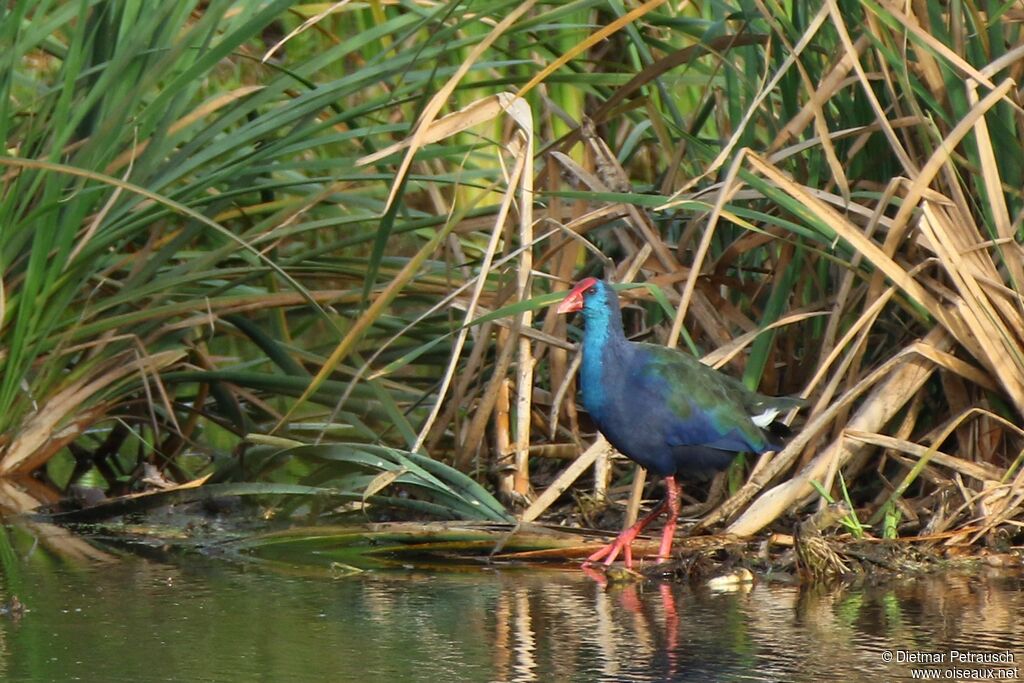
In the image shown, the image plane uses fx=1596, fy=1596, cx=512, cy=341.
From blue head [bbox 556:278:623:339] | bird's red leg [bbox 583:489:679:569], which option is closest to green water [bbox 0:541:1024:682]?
bird's red leg [bbox 583:489:679:569]

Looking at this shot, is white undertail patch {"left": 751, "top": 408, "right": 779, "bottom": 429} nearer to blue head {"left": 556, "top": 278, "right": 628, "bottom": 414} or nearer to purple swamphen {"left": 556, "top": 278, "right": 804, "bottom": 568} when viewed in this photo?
purple swamphen {"left": 556, "top": 278, "right": 804, "bottom": 568}

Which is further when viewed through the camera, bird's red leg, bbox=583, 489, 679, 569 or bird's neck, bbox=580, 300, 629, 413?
bird's neck, bbox=580, 300, 629, 413

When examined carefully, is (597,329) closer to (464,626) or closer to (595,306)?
(595,306)

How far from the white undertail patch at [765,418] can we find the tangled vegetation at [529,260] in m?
0.09

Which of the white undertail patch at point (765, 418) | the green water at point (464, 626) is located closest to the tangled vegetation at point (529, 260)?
the white undertail patch at point (765, 418)

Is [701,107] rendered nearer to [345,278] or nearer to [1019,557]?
[345,278]

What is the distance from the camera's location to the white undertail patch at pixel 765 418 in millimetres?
3920

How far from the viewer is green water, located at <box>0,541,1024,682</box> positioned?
108 inches

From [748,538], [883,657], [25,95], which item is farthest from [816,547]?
[25,95]

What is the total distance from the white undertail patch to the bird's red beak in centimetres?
51

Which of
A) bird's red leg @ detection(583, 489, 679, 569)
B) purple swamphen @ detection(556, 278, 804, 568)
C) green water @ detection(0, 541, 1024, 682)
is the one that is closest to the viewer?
green water @ detection(0, 541, 1024, 682)

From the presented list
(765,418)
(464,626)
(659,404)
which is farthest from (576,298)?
(464,626)

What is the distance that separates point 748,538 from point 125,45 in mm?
2007

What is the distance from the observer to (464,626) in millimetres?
3090
